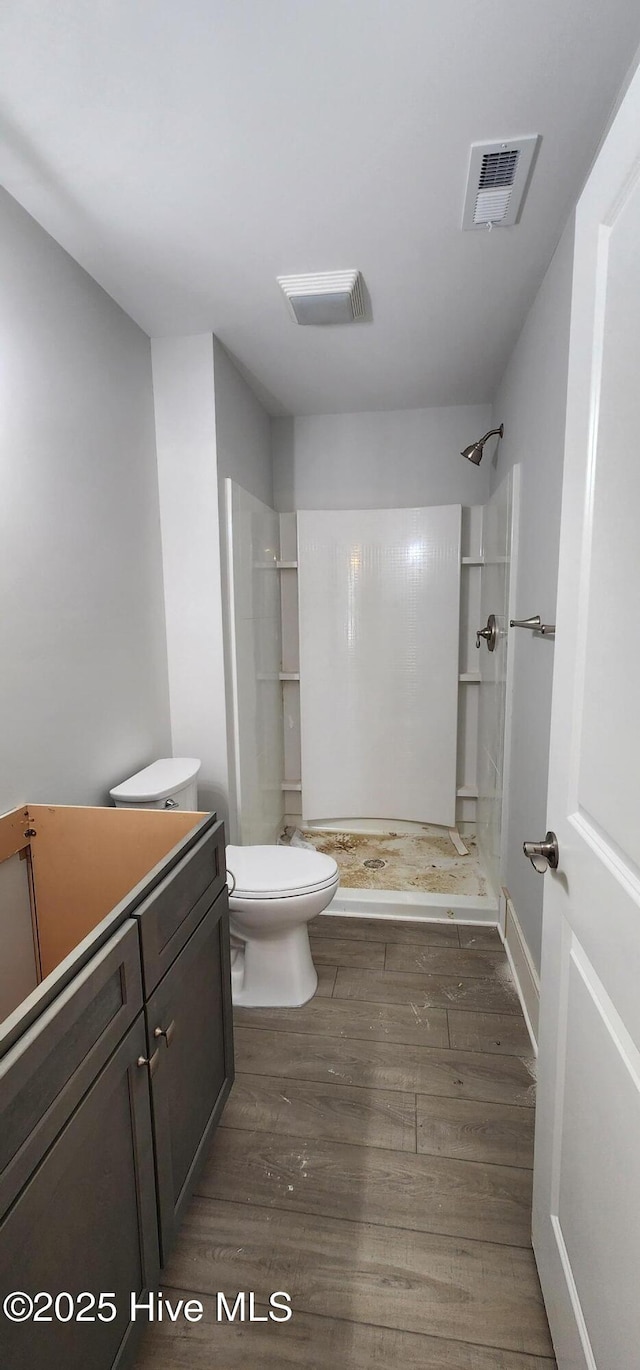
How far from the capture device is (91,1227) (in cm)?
84

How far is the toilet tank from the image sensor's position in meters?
1.84

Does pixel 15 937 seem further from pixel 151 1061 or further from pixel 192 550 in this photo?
pixel 192 550

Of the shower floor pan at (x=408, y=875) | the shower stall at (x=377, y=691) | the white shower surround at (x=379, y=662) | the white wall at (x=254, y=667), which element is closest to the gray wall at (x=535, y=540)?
the shower floor pan at (x=408, y=875)

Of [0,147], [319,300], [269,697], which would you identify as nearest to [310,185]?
[319,300]

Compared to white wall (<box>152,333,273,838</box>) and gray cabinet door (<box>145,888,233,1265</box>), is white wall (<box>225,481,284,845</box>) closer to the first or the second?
white wall (<box>152,333,273,838</box>)

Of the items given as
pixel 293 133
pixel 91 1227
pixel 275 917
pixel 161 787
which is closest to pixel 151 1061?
pixel 91 1227

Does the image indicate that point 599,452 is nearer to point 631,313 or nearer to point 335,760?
point 631,313

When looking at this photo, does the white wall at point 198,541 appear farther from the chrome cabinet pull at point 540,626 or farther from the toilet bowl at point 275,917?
the chrome cabinet pull at point 540,626

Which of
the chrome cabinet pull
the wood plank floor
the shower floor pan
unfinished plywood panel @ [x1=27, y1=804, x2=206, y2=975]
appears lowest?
the wood plank floor

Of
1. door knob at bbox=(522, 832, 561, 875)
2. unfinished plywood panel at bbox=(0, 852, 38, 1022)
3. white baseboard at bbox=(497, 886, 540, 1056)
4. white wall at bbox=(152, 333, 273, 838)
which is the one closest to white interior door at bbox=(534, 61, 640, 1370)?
door knob at bbox=(522, 832, 561, 875)

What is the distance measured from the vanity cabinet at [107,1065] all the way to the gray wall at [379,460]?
2337 millimetres

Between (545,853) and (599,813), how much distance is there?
0.74ft

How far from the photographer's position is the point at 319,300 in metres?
1.93

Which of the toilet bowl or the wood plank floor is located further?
the toilet bowl
